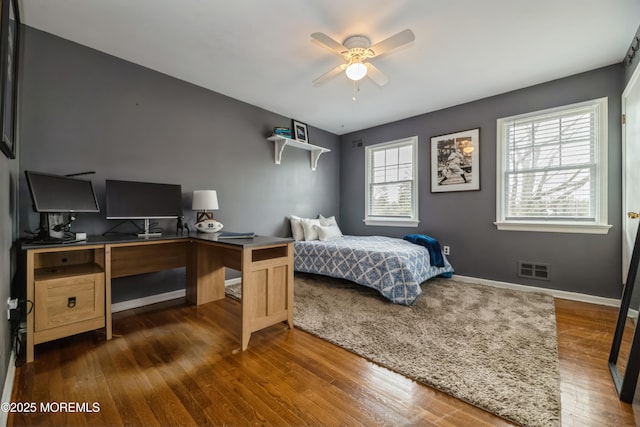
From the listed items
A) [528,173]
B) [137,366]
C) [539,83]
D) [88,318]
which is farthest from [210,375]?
[539,83]

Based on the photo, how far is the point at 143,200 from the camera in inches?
107

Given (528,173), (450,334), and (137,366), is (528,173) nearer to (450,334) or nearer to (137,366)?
(450,334)

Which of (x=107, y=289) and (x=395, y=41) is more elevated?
(x=395, y=41)

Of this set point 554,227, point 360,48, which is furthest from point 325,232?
point 554,227

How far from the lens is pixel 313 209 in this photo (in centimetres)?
482

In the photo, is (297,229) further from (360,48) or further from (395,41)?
(395,41)

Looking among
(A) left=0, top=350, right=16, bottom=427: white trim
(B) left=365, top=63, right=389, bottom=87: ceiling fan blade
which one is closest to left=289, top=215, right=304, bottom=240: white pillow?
(B) left=365, top=63, right=389, bottom=87: ceiling fan blade

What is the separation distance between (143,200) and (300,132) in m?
2.53

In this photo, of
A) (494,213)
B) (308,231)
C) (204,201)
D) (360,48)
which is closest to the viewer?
(360,48)

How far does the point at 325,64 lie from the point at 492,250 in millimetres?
3099

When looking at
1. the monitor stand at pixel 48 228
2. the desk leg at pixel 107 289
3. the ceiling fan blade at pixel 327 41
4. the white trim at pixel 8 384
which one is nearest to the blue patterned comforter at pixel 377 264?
the ceiling fan blade at pixel 327 41

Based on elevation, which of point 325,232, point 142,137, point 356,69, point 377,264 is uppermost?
point 356,69

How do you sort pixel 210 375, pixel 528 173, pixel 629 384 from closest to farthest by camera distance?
pixel 629 384 < pixel 210 375 < pixel 528 173

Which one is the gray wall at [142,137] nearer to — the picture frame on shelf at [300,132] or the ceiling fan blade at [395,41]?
the picture frame on shelf at [300,132]
